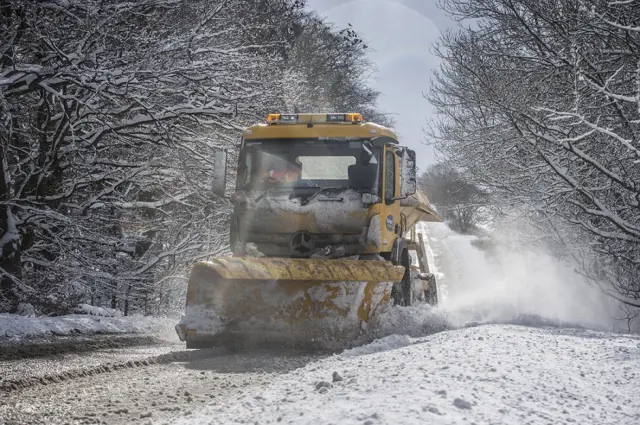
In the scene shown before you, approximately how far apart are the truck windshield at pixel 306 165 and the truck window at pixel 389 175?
15 cm

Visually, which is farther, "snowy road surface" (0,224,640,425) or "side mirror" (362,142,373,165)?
"side mirror" (362,142,373,165)

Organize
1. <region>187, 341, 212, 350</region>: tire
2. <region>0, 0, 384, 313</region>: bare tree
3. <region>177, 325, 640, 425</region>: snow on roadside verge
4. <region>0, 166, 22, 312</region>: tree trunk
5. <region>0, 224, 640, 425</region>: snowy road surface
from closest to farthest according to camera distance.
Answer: <region>177, 325, 640, 425</region>: snow on roadside verge → <region>0, 224, 640, 425</region>: snowy road surface → <region>187, 341, 212, 350</region>: tire → <region>0, 0, 384, 313</region>: bare tree → <region>0, 166, 22, 312</region>: tree trunk

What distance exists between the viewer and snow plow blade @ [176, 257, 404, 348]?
24.7ft

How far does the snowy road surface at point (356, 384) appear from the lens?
399cm

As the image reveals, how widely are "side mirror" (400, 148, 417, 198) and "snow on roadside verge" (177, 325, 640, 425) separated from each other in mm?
2966

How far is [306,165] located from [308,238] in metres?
0.96

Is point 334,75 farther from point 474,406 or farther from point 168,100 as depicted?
point 474,406

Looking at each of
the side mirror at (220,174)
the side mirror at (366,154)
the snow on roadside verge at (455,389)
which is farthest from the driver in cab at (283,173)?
the snow on roadside verge at (455,389)

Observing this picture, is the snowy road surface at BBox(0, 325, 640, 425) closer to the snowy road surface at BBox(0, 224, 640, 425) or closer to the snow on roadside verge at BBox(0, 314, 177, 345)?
the snowy road surface at BBox(0, 224, 640, 425)

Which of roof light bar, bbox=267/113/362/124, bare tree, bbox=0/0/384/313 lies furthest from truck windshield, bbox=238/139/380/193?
bare tree, bbox=0/0/384/313

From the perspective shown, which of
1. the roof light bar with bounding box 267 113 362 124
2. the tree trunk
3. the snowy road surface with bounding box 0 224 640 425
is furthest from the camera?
the tree trunk

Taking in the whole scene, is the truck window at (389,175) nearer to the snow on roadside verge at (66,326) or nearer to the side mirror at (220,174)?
the side mirror at (220,174)

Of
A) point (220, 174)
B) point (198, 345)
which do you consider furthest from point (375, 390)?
point (220, 174)

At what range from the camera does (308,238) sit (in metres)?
8.73
